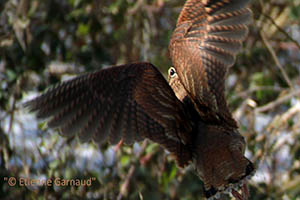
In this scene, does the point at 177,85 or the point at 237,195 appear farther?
the point at 177,85

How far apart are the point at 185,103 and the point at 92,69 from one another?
1.22 metres

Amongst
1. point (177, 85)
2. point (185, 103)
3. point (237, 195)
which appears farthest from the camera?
point (177, 85)

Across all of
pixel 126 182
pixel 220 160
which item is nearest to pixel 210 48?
pixel 220 160

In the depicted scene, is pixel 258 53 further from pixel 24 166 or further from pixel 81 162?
pixel 24 166

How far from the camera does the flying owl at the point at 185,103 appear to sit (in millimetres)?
3352

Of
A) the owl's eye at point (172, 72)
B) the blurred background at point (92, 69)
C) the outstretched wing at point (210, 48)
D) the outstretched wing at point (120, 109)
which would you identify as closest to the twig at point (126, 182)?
the blurred background at point (92, 69)

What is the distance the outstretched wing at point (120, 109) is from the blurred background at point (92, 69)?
21.3 inches

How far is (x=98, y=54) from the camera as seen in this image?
4.61 m

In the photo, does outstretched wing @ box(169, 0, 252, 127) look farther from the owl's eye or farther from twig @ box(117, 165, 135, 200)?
twig @ box(117, 165, 135, 200)

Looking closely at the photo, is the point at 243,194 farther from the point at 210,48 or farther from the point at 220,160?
the point at 210,48

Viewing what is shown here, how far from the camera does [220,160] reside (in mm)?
3432

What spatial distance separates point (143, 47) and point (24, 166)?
1728 mm

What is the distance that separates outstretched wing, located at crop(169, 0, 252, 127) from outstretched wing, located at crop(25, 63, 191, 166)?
17 cm

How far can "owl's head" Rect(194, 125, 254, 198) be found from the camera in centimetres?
335
